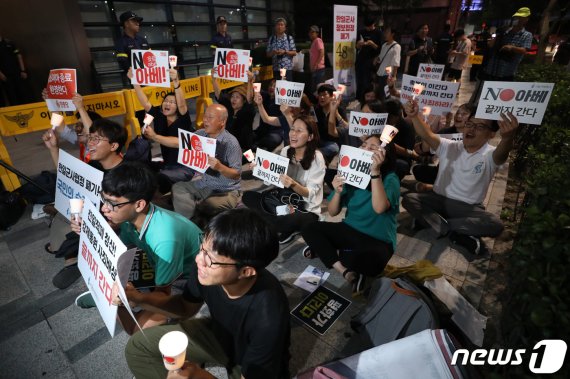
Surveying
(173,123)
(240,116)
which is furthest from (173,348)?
(240,116)

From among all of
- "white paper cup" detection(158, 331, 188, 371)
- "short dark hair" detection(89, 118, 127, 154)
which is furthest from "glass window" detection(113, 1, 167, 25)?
"white paper cup" detection(158, 331, 188, 371)

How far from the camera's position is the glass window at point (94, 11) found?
365 inches

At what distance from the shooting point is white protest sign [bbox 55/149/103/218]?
2.79 metres

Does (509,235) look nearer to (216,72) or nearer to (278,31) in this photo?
(216,72)

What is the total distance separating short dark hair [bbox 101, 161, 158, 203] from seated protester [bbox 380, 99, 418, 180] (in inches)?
129

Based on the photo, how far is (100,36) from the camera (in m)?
9.77

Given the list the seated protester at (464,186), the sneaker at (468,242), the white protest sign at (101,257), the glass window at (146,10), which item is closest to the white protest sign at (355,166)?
the seated protester at (464,186)

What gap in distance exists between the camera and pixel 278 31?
8.50 meters

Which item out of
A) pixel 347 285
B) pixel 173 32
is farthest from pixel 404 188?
pixel 173 32

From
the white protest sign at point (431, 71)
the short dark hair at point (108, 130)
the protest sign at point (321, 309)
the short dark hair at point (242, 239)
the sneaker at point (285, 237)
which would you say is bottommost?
the protest sign at point (321, 309)

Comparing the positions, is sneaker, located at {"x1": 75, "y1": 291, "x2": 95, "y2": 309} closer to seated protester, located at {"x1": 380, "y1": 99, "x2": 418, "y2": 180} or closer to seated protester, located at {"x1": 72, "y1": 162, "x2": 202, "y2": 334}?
seated protester, located at {"x1": 72, "y1": 162, "x2": 202, "y2": 334}

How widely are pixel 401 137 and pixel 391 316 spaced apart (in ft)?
10.7

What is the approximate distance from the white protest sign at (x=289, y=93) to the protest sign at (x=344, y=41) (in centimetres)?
224

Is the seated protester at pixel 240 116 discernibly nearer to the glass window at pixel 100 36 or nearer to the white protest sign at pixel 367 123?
A: the white protest sign at pixel 367 123
